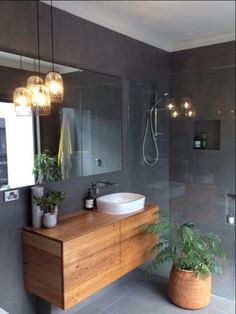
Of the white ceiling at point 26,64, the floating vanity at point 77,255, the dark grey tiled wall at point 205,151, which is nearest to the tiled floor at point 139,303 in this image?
the floating vanity at point 77,255

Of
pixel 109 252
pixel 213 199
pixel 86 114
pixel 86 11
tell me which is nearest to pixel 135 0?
pixel 86 11

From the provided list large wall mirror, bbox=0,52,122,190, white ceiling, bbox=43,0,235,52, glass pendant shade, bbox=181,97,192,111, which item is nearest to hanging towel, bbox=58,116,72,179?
large wall mirror, bbox=0,52,122,190

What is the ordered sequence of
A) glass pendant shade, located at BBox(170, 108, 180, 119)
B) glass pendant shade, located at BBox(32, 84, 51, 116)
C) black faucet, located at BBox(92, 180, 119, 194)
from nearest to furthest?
glass pendant shade, located at BBox(32, 84, 51, 116)
black faucet, located at BBox(92, 180, 119, 194)
glass pendant shade, located at BBox(170, 108, 180, 119)

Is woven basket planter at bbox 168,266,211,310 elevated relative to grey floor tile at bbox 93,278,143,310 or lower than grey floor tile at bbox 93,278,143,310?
elevated

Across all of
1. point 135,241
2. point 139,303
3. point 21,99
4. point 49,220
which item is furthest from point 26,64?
point 139,303

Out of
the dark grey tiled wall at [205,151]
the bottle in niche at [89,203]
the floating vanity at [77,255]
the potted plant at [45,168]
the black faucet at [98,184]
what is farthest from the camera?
the dark grey tiled wall at [205,151]

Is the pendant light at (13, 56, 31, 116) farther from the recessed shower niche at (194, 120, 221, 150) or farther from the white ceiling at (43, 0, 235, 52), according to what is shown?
the recessed shower niche at (194, 120, 221, 150)

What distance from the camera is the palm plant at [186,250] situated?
2.49 metres

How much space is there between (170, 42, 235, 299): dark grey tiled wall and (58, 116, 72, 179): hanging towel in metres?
1.70

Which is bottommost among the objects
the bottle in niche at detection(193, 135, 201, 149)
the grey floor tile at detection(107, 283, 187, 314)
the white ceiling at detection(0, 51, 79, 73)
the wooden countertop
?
the grey floor tile at detection(107, 283, 187, 314)

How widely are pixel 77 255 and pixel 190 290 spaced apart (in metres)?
1.13

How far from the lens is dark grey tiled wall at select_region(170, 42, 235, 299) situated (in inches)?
135

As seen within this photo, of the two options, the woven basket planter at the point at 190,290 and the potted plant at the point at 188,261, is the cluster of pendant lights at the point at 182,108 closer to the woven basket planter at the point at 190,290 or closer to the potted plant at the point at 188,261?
the potted plant at the point at 188,261

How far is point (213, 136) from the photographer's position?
11.8 feet
